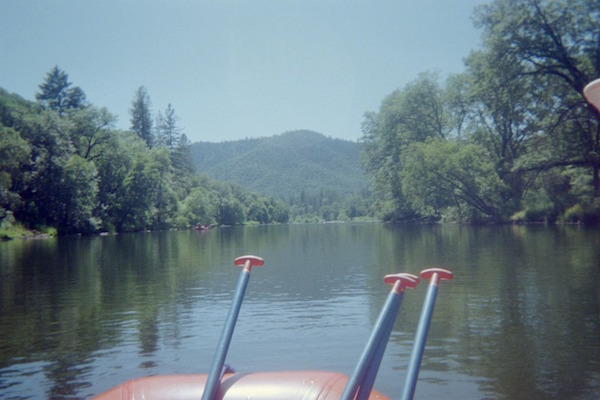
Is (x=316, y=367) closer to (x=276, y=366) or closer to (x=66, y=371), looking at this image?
(x=276, y=366)

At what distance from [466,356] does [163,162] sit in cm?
6149

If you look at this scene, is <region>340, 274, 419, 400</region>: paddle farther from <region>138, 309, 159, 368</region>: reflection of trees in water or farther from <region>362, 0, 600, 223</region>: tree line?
<region>362, 0, 600, 223</region>: tree line

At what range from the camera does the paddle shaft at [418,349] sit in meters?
2.99

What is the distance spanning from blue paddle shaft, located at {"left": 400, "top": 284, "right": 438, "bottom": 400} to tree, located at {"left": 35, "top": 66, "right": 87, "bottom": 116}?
2278 inches

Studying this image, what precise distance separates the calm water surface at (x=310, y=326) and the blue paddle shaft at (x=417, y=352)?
2.32m

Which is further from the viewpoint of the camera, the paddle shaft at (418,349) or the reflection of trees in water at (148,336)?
the reflection of trees in water at (148,336)

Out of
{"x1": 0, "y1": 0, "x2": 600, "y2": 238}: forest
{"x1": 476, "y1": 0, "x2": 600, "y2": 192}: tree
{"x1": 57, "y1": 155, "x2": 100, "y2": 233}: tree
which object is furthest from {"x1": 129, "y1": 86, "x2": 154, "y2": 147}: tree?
{"x1": 476, "y1": 0, "x2": 600, "y2": 192}: tree

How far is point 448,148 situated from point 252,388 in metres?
44.5

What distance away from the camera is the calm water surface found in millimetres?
5988

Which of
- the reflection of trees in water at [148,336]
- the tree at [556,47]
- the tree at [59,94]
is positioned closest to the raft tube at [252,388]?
the reflection of trees in water at [148,336]

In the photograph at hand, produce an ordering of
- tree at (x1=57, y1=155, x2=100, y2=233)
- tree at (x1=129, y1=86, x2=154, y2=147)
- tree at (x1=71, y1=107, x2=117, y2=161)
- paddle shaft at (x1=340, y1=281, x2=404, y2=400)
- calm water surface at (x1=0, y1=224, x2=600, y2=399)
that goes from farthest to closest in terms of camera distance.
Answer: tree at (x1=129, y1=86, x2=154, y2=147) < tree at (x1=71, y1=107, x2=117, y2=161) < tree at (x1=57, y1=155, x2=100, y2=233) < calm water surface at (x1=0, y1=224, x2=600, y2=399) < paddle shaft at (x1=340, y1=281, x2=404, y2=400)

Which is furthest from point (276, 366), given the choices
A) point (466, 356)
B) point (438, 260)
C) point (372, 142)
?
point (372, 142)

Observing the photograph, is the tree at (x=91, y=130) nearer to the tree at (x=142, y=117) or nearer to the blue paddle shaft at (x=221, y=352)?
the tree at (x=142, y=117)

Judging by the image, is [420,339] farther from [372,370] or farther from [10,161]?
[10,161]
